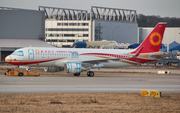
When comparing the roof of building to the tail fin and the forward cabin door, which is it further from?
the tail fin

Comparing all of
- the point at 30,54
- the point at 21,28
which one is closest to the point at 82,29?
the point at 21,28

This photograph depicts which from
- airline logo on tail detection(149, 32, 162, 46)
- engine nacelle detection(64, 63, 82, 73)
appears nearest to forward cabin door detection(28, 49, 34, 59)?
engine nacelle detection(64, 63, 82, 73)

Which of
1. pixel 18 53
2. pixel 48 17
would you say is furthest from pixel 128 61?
pixel 48 17

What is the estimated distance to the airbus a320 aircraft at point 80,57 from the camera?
34.2 meters

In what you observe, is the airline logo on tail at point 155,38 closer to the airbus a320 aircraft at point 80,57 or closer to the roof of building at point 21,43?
the airbus a320 aircraft at point 80,57

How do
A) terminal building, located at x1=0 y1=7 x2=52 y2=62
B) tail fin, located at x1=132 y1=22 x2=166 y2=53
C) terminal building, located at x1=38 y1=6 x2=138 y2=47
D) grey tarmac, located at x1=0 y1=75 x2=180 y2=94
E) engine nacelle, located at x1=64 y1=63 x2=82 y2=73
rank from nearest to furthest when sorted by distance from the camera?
grey tarmac, located at x1=0 y1=75 x2=180 y2=94, engine nacelle, located at x1=64 y1=63 x2=82 y2=73, tail fin, located at x1=132 y1=22 x2=166 y2=53, terminal building, located at x1=0 y1=7 x2=52 y2=62, terminal building, located at x1=38 y1=6 x2=138 y2=47

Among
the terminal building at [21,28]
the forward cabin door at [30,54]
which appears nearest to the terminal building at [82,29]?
the terminal building at [21,28]

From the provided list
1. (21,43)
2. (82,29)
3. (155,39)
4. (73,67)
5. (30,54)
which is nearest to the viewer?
(73,67)

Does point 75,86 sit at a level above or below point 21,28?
below

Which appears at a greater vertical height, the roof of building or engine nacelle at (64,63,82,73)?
the roof of building

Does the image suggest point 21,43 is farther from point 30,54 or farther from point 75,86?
point 75,86

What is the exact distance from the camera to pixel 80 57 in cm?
3688

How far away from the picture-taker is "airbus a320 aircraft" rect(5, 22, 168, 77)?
1346 inches

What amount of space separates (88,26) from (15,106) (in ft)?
377
